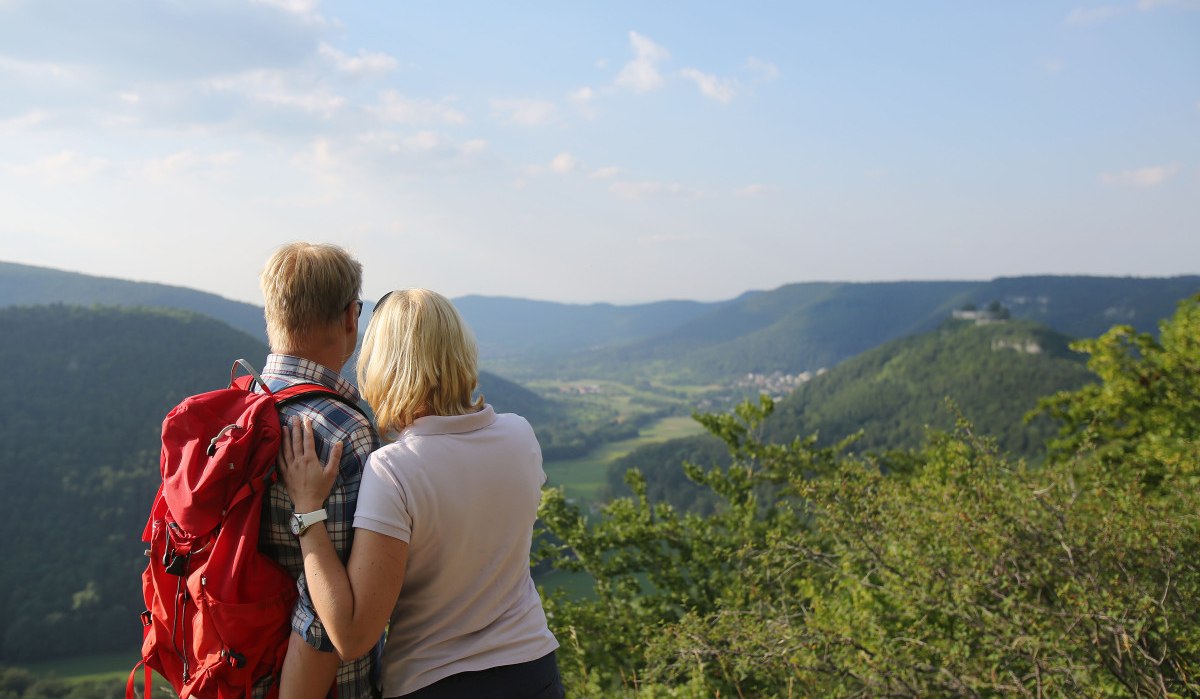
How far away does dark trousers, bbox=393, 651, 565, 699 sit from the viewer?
160 centimetres

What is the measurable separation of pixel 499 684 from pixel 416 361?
0.71 metres

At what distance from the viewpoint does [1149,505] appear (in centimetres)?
394

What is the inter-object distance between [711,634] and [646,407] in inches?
4507

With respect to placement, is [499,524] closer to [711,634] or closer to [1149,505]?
[711,634]

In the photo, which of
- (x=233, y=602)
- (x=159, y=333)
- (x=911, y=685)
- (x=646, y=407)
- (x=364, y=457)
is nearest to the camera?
(x=233, y=602)

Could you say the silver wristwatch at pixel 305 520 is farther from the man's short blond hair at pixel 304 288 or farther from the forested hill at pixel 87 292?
the forested hill at pixel 87 292

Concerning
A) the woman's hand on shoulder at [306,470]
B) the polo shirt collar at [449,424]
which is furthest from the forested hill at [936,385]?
the woman's hand on shoulder at [306,470]

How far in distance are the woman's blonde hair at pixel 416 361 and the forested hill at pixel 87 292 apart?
95.9 metres

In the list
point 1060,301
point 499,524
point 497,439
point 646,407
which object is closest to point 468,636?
point 499,524

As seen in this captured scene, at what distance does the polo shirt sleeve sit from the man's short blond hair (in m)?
0.37

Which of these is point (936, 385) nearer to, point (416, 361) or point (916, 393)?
point (916, 393)

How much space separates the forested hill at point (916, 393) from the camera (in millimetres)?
43062

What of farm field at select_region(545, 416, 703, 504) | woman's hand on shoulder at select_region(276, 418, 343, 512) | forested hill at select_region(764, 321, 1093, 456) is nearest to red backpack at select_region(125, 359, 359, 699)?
woman's hand on shoulder at select_region(276, 418, 343, 512)

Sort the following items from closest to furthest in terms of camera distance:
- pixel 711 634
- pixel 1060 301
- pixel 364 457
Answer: pixel 364 457 < pixel 711 634 < pixel 1060 301
